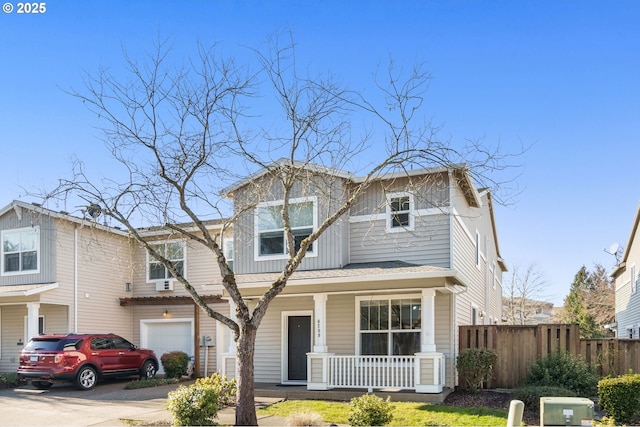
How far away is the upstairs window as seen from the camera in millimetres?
21266

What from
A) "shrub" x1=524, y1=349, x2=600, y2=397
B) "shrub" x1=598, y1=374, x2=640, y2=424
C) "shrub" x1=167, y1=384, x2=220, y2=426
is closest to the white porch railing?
"shrub" x1=524, y1=349, x2=600, y2=397

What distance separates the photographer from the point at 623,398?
1102cm

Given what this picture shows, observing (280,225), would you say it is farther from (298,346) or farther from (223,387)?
(223,387)

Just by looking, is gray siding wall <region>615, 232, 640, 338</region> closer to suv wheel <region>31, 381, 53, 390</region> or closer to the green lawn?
the green lawn

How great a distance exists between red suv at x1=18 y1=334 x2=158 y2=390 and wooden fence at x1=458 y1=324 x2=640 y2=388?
10.7 meters

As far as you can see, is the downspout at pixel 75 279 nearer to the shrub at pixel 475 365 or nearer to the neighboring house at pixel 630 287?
the shrub at pixel 475 365

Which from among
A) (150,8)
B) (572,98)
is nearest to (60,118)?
(150,8)

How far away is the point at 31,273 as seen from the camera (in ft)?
69.3

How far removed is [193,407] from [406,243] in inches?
297

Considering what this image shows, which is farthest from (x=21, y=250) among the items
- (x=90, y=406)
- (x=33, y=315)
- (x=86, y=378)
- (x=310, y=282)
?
(x=310, y=282)

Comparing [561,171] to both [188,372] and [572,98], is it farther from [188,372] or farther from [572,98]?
→ [188,372]

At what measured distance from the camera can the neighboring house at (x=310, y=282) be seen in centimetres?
1508

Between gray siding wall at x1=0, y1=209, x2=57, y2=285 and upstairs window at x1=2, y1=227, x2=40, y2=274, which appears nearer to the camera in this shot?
gray siding wall at x1=0, y1=209, x2=57, y2=285

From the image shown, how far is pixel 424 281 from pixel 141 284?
43.3 ft
